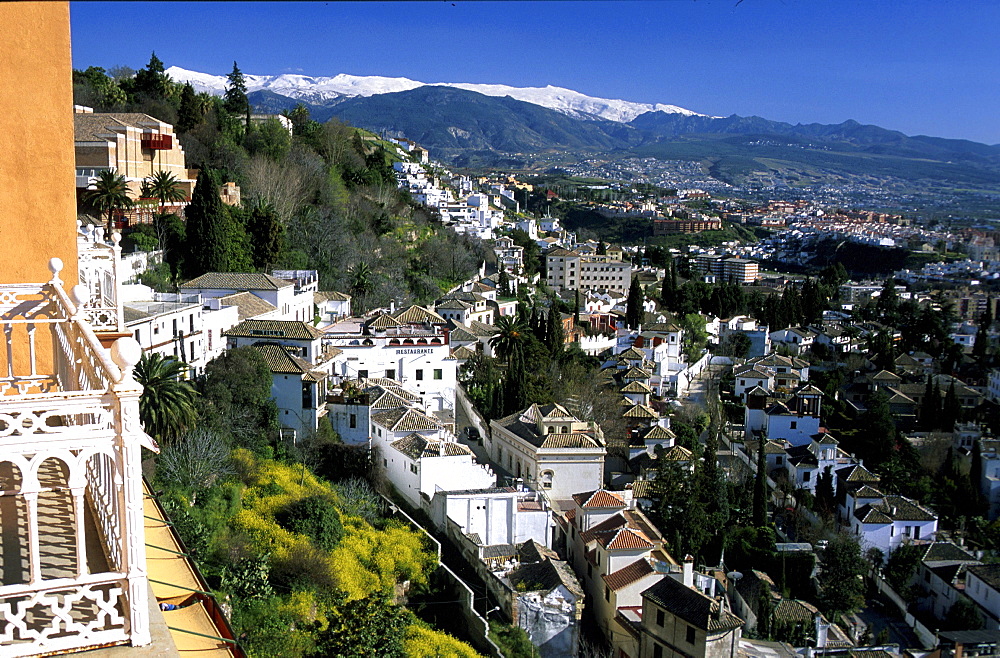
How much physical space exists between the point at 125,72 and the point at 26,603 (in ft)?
141

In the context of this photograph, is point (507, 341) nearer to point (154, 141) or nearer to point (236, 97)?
point (154, 141)

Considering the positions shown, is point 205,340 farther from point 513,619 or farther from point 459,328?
point 459,328

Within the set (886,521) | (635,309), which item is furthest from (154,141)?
(635,309)

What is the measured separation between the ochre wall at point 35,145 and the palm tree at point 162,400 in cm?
803

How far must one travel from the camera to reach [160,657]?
2.44m

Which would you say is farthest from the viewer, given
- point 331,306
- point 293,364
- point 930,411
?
point 930,411

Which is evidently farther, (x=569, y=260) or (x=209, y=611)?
(x=569, y=260)

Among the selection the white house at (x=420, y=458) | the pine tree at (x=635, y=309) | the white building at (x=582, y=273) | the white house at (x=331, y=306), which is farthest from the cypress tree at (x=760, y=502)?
the white building at (x=582, y=273)

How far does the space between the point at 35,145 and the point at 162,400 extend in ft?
27.5

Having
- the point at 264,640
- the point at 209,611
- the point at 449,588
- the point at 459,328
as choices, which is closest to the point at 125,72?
the point at 459,328

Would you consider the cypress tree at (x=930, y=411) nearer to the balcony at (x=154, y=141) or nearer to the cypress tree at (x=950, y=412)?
the cypress tree at (x=950, y=412)

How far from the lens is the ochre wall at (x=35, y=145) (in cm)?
479

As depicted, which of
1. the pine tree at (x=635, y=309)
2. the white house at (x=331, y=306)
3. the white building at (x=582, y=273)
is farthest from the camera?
the white building at (x=582, y=273)

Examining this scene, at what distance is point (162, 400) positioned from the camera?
501 inches
